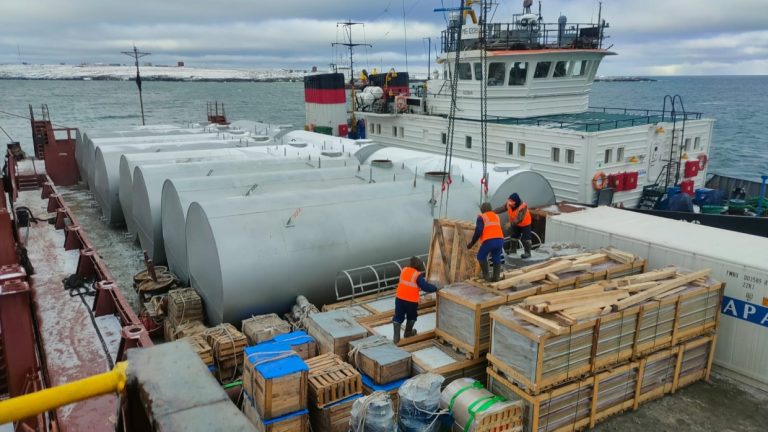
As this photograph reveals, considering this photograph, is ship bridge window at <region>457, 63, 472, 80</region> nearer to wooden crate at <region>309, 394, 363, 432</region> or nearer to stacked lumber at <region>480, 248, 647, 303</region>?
stacked lumber at <region>480, 248, 647, 303</region>

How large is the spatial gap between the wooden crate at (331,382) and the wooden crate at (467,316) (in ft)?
6.40

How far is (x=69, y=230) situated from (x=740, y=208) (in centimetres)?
2058

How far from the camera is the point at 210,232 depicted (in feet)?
38.3

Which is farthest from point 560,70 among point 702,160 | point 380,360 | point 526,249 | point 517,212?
point 380,360

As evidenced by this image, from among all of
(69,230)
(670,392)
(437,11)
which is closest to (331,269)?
(69,230)

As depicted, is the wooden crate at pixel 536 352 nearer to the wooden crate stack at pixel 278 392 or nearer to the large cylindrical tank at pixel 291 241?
the wooden crate stack at pixel 278 392

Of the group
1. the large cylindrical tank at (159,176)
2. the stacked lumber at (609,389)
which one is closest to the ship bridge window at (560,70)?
the large cylindrical tank at (159,176)

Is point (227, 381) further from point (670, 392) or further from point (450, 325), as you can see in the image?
point (670, 392)

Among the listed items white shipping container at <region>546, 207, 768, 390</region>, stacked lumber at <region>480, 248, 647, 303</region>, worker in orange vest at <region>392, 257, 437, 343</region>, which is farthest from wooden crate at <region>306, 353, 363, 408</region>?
white shipping container at <region>546, 207, 768, 390</region>

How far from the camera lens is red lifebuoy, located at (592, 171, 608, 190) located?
18.7 metres

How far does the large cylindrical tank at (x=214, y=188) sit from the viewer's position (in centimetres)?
1430

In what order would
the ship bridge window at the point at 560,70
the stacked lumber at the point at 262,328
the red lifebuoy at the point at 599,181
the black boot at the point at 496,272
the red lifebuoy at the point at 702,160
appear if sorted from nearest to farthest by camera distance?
the black boot at the point at 496,272
the stacked lumber at the point at 262,328
the red lifebuoy at the point at 599,181
the red lifebuoy at the point at 702,160
the ship bridge window at the point at 560,70

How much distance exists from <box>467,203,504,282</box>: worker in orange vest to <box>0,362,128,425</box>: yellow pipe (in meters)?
8.07

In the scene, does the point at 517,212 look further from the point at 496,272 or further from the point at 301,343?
the point at 301,343
